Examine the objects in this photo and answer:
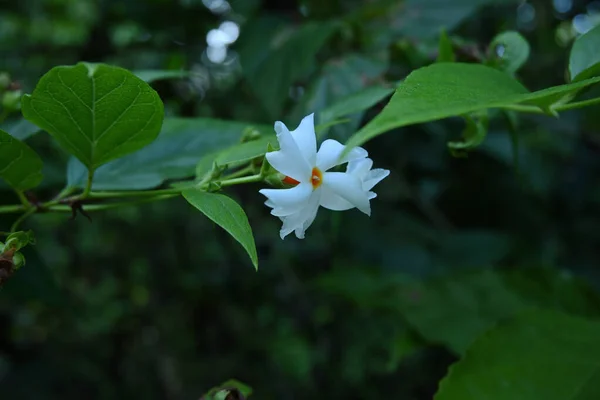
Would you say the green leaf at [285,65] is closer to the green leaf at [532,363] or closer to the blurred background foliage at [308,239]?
the blurred background foliage at [308,239]

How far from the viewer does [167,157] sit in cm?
66

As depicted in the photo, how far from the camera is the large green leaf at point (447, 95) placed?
35cm

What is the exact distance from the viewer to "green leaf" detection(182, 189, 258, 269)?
413mm

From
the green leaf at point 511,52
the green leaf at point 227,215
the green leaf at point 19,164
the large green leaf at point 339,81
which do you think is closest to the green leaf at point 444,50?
the green leaf at point 511,52

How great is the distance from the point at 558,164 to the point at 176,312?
1.27m

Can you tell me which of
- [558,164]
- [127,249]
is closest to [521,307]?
[558,164]

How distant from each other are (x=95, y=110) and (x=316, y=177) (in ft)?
0.60

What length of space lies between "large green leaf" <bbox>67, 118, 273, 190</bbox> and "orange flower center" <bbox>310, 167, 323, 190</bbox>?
0.19 meters

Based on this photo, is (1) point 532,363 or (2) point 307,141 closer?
(2) point 307,141

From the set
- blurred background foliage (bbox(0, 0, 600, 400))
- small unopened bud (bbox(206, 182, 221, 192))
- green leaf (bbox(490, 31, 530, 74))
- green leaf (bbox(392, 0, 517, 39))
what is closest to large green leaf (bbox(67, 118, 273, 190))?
blurred background foliage (bbox(0, 0, 600, 400))

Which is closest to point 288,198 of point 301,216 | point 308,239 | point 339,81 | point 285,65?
point 301,216

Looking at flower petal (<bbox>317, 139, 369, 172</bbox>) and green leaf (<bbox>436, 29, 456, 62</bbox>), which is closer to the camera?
flower petal (<bbox>317, 139, 369, 172</bbox>)

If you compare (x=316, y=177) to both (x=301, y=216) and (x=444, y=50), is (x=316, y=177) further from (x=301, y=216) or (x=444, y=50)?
(x=444, y=50)

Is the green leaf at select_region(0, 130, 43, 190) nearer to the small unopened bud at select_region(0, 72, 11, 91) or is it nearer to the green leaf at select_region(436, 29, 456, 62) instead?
the small unopened bud at select_region(0, 72, 11, 91)
